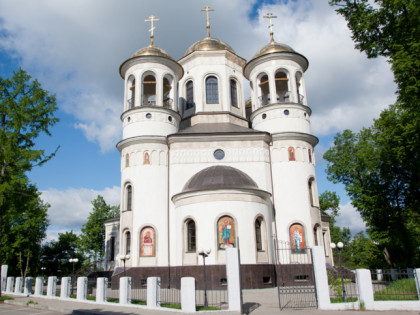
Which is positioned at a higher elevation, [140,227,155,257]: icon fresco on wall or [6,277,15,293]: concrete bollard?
[140,227,155,257]: icon fresco on wall

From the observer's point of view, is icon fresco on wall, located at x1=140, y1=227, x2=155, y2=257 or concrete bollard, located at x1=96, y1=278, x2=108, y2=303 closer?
concrete bollard, located at x1=96, y1=278, x2=108, y2=303

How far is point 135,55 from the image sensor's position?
23016 millimetres

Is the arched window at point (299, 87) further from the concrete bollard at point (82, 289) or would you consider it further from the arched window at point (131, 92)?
the concrete bollard at point (82, 289)

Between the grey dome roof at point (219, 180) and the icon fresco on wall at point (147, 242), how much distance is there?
135 inches

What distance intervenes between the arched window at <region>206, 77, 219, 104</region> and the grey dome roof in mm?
7167

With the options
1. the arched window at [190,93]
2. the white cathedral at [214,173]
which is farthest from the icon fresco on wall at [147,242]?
the arched window at [190,93]

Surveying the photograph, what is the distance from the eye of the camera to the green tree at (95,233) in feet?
129

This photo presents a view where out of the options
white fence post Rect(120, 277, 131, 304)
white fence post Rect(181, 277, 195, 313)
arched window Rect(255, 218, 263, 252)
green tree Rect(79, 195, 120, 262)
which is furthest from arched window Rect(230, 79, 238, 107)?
green tree Rect(79, 195, 120, 262)

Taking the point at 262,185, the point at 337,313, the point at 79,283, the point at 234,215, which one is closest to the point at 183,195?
the point at 234,215

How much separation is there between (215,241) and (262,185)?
16.9ft

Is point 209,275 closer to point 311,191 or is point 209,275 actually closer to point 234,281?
point 234,281

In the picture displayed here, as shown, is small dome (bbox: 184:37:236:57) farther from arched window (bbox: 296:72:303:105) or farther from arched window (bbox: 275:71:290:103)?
arched window (bbox: 296:72:303:105)

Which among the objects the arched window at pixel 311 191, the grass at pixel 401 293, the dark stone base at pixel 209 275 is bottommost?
the grass at pixel 401 293

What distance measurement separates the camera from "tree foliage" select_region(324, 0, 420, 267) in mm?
12672
